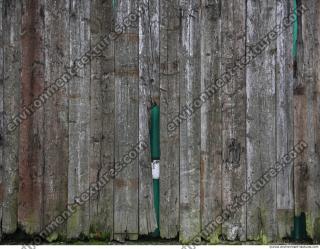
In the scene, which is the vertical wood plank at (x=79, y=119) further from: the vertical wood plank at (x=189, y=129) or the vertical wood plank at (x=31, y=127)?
the vertical wood plank at (x=189, y=129)

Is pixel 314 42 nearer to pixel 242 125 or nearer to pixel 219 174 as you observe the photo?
pixel 242 125

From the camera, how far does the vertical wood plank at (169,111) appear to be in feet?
13.8

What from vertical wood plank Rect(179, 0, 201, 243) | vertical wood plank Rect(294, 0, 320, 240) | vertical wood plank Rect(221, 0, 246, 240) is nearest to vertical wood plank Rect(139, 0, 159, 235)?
vertical wood plank Rect(179, 0, 201, 243)

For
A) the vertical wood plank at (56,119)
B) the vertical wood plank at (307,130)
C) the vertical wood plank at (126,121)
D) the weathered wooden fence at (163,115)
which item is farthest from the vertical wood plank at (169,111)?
the vertical wood plank at (307,130)

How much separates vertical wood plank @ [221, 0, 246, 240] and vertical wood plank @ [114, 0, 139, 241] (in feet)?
2.44

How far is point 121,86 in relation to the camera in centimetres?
423

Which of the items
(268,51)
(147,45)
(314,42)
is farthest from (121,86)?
(314,42)

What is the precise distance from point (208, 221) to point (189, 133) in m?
0.76

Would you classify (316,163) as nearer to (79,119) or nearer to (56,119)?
(79,119)

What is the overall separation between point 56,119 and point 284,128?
1931 mm

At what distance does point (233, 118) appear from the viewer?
421 cm

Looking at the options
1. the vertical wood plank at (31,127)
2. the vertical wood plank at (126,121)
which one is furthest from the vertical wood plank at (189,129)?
→ the vertical wood plank at (31,127)

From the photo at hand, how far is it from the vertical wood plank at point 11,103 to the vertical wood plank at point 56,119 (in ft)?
0.83

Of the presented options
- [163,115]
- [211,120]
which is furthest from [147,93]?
[211,120]
